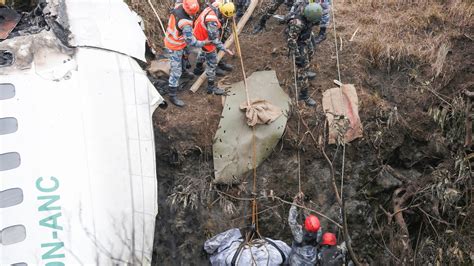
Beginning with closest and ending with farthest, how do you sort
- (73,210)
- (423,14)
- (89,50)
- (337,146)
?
(73,210), (89,50), (337,146), (423,14)

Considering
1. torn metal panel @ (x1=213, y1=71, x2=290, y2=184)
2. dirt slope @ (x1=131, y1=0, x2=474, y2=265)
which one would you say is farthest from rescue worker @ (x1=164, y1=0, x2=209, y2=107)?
torn metal panel @ (x1=213, y1=71, x2=290, y2=184)

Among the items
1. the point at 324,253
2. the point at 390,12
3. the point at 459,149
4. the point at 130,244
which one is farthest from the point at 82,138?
the point at 390,12

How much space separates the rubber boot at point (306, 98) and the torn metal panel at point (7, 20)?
3715 millimetres

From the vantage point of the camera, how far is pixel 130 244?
19.6ft

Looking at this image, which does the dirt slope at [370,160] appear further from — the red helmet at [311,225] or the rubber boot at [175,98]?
the red helmet at [311,225]

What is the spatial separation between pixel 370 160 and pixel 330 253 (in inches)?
68.7

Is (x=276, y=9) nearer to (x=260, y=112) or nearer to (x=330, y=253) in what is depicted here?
(x=260, y=112)

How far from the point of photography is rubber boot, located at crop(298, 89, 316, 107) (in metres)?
7.97

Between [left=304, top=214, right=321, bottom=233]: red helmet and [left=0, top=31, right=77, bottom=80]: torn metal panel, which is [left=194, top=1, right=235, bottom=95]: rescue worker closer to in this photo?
[left=0, top=31, right=77, bottom=80]: torn metal panel

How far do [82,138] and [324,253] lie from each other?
119 inches

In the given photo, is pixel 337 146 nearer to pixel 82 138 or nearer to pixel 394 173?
pixel 394 173

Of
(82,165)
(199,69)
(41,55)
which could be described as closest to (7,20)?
(41,55)

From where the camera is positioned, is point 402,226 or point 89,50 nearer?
point 89,50

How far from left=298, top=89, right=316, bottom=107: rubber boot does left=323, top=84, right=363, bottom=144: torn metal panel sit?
19 centimetres
